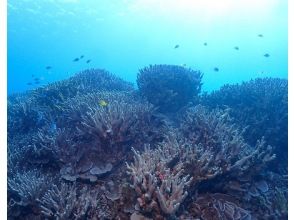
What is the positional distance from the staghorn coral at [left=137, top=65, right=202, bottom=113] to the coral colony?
0.63 meters

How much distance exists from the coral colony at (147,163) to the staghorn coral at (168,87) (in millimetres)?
629

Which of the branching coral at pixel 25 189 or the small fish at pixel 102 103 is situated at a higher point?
the small fish at pixel 102 103

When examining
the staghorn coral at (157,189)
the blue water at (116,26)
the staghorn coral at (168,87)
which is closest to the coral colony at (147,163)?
the staghorn coral at (157,189)

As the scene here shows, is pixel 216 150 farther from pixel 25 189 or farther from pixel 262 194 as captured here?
pixel 25 189

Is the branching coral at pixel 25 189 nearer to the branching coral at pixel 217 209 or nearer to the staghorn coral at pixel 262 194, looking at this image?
the branching coral at pixel 217 209

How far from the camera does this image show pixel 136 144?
6.17 metres

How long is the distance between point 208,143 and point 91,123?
2.41m

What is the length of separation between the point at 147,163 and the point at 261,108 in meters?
4.63

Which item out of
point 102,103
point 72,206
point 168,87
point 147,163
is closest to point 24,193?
point 72,206

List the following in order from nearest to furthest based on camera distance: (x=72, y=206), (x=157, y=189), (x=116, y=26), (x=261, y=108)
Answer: (x=157, y=189), (x=72, y=206), (x=261, y=108), (x=116, y=26)

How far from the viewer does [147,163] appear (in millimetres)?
4445

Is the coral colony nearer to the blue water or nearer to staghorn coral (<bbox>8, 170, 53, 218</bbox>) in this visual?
staghorn coral (<bbox>8, 170, 53, 218</bbox>)

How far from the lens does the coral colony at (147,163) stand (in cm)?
442

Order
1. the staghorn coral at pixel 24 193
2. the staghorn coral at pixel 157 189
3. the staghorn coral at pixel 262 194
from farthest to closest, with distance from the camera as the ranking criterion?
the staghorn coral at pixel 24 193 < the staghorn coral at pixel 262 194 < the staghorn coral at pixel 157 189
